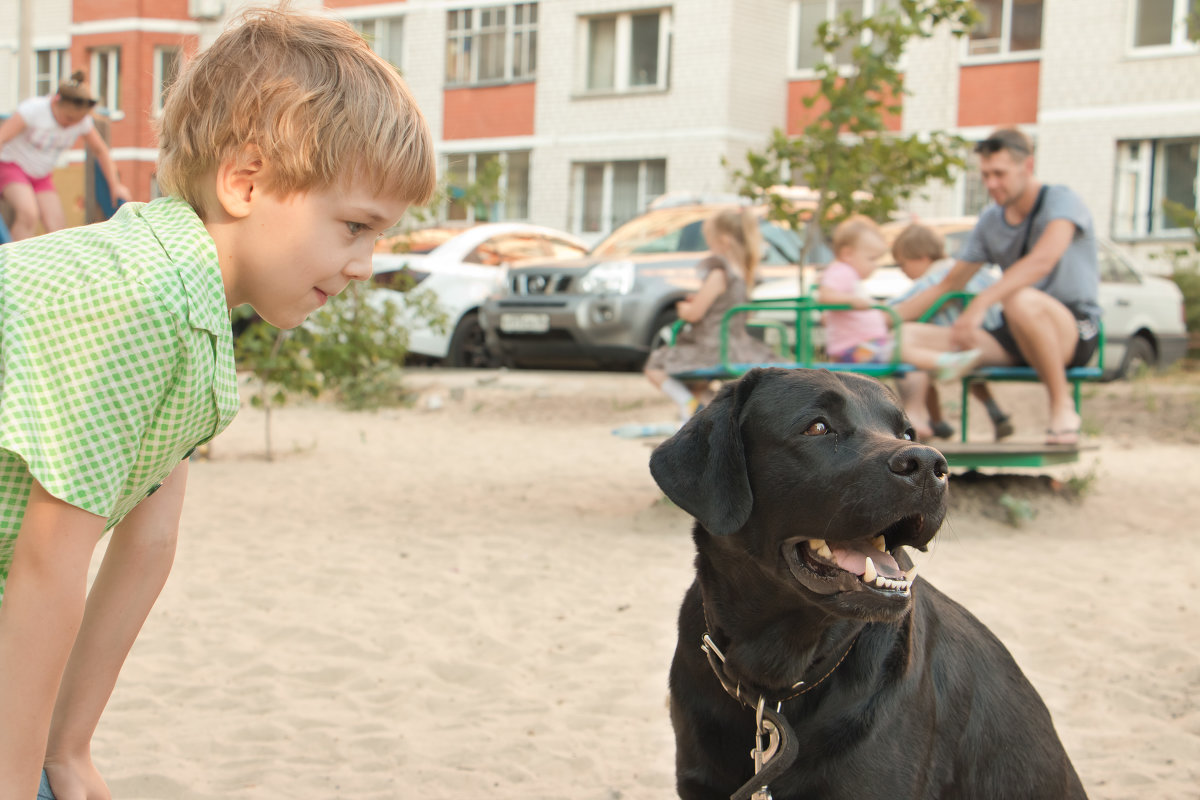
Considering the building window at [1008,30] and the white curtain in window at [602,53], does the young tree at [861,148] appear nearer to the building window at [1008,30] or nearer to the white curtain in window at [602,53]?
the building window at [1008,30]

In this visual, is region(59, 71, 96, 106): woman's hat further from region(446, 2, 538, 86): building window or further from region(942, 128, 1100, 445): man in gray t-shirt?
region(446, 2, 538, 86): building window

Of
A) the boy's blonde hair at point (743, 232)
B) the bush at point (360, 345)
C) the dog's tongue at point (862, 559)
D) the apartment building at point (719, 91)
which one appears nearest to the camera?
the dog's tongue at point (862, 559)

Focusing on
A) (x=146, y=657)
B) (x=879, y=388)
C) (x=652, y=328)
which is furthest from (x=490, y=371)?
(x=879, y=388)

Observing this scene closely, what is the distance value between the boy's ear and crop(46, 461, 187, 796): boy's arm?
53cm

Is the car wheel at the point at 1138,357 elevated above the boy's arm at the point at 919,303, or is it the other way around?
the boy's arm at the point at 919,303

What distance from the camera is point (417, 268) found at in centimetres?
1339

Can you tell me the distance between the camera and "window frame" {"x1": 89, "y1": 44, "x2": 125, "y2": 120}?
34469 mm

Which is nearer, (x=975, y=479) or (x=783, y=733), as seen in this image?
(x=783, y=733)

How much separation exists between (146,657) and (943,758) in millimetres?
2898

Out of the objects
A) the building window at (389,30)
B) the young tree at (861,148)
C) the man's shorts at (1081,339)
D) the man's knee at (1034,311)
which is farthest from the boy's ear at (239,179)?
the building window at (389,30)

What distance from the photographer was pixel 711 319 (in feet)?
26.0

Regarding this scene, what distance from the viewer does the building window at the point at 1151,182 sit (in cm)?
2162

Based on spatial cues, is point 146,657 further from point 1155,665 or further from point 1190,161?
point 1190,161

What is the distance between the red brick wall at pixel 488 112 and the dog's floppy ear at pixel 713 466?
25.5 meters
